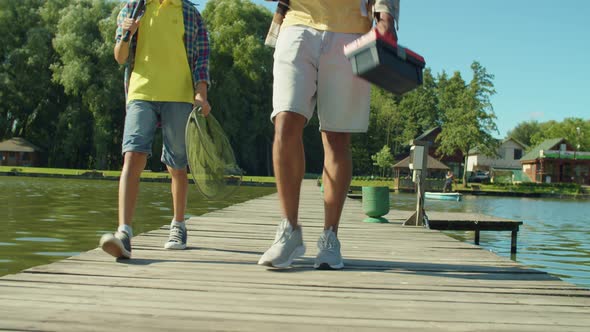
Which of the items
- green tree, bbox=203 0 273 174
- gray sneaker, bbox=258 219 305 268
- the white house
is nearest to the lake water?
gray sneaker, bbox=258 219 305 268

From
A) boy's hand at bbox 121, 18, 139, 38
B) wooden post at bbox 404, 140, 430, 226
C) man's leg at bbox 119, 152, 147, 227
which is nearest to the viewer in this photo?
man's leg at bbox 119, 152, 147, 227

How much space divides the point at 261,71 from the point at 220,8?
583 cm

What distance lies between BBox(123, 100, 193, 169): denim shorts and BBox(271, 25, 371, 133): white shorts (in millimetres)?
867

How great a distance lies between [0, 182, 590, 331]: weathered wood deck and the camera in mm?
1961

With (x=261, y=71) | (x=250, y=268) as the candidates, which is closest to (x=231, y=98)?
(x=261, y=71)

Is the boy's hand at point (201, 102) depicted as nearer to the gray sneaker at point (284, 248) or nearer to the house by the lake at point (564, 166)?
the gray sneaker at point (284, 248)

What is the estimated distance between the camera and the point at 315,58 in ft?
10.2

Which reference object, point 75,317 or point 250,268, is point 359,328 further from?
point 250,268

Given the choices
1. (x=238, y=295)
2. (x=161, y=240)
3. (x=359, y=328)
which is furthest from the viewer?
(x=161, y=240)

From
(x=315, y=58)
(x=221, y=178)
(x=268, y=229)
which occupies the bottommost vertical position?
(x=268, y=229)

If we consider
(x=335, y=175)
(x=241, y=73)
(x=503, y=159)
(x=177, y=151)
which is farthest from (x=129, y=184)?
(x=503, y=159)

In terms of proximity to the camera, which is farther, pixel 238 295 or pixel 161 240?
pixel 161 240

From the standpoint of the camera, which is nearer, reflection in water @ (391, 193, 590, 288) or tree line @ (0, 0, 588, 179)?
reflection in water @ (391, 193, 590, 288)

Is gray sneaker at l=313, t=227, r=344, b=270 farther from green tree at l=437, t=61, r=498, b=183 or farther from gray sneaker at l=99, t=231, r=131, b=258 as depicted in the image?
green tree at l=437, t=61, r=498, b=183
